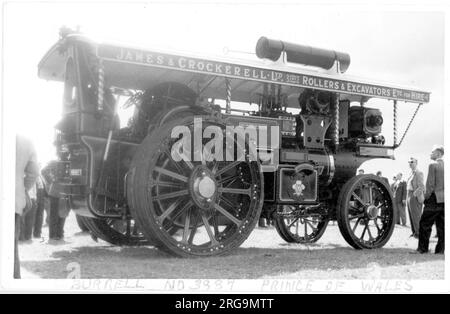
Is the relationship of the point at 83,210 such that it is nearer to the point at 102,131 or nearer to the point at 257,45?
the point at 102,131

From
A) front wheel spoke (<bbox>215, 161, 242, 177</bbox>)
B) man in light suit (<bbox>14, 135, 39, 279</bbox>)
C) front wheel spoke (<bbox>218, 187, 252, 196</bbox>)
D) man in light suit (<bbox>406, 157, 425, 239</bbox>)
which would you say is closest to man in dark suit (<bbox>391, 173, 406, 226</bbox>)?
man in light suit (<bbox>406, 157, 425, 239</bbox>)

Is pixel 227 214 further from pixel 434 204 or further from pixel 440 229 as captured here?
pixel 440 229

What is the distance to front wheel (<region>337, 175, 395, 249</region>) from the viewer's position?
7328 mm

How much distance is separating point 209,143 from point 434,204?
2.99 meters

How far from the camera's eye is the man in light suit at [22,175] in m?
4.44

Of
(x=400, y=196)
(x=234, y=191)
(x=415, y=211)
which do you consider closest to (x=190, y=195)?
(x=234, y=191)

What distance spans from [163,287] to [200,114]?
2387mm

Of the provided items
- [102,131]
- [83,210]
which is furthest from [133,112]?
[83,210]

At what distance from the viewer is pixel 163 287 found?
466 centimetres

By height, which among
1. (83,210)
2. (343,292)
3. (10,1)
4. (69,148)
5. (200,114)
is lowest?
(343,292)

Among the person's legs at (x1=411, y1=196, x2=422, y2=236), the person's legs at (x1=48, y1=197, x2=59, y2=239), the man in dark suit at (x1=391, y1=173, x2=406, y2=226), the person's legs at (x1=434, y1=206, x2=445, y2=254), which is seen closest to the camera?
the person's legs at (x1=434, y1=206, x2=445, y2=254)

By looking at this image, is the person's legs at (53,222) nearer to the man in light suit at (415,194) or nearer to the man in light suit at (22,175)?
the man in light suit at (22,175)

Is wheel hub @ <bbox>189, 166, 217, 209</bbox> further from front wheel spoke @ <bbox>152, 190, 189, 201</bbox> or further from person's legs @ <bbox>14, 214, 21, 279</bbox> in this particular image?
person's legs @ <bbox>14, 214, 21, 279</bbox>

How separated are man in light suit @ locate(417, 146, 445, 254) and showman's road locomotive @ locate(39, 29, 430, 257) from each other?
637 mm
